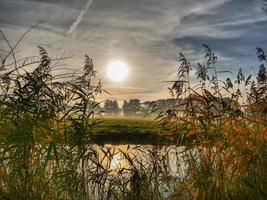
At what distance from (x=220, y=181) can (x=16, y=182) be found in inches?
132

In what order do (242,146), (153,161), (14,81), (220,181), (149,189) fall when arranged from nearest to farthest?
1. (220,181)
2. (242,146)
3. (14,81)
4. (149,189)
5. (153,161)

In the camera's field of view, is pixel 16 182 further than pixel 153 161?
No

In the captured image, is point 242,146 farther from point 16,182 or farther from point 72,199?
point 16,182

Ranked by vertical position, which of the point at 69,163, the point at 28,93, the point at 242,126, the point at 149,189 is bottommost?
the point at 149,189

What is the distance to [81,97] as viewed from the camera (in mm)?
8727

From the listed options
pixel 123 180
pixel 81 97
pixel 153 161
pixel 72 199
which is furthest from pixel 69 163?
pixel 153 161

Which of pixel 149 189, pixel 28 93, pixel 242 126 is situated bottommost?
pixel 149 189

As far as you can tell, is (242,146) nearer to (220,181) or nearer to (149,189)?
(220,181)

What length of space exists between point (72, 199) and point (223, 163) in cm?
278

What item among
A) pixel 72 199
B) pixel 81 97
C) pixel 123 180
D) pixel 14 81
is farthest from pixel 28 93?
pixel 123 180

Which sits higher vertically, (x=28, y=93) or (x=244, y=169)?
(x=28, y=93)

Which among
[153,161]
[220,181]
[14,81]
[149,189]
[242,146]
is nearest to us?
[220,181]

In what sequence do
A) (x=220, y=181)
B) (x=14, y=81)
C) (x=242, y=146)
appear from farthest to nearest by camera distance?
(x=14, y=81) → (x=242, y=146) → (x=220, y=181)

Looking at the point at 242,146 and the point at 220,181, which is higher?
the point at 242,146
